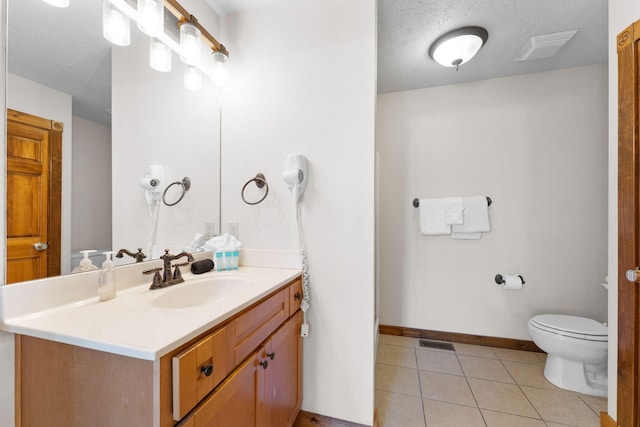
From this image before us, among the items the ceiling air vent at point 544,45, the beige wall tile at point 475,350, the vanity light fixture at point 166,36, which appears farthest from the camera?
the beige wall tile at point 475,350

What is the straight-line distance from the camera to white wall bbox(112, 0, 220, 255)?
1.08 metres

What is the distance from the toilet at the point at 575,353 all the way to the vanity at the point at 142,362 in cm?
195

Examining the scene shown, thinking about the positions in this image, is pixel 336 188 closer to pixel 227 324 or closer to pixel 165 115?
pixel 227 324

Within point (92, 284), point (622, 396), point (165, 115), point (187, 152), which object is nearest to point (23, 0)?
point (165, 115)

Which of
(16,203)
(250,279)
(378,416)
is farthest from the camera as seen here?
(378,416)

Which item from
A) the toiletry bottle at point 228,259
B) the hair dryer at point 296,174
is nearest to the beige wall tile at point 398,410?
the toiletry bottle at point 228,259

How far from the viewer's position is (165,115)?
1320 millimetres

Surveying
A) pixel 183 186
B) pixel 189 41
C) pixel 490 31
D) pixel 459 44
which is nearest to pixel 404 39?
pixel 459 44

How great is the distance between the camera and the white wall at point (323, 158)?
1.35 metres

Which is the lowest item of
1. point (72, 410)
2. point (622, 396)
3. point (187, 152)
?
point (622, 396)

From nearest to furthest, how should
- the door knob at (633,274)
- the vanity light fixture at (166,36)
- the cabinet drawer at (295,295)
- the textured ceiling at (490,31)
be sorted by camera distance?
1. the vanity light fixture at (166,36)
2. the door knob at (633,274)
3. the cabinet drawer at (295,295)
4. the textured ceiling at (490,31)

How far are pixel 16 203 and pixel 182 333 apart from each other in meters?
0.70

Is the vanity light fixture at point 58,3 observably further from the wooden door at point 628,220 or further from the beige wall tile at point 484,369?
the beige wall tile at point 484,369

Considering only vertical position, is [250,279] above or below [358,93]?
below
